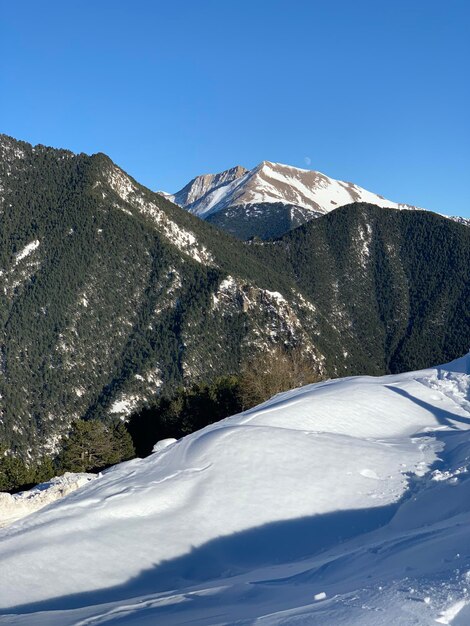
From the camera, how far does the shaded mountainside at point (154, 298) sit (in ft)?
351

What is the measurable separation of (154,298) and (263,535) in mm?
116864

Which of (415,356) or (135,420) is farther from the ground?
(135,420)

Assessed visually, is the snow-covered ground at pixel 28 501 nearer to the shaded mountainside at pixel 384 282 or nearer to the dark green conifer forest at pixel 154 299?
the dark green conifer forest at pixel 154 299

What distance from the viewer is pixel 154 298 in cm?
12456

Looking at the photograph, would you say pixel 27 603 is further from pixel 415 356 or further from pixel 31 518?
→ pixel 415 356

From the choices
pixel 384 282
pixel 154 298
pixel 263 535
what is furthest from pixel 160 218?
pixel 263 535

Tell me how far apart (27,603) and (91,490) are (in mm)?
3147

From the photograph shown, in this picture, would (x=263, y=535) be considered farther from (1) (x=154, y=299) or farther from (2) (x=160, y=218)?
(2) (x=160, y=218)

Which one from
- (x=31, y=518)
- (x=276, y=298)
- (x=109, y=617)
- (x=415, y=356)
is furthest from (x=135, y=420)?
(x=415, y=356)

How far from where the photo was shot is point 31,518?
977 cm

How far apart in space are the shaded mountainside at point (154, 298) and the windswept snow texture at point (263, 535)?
276 feet

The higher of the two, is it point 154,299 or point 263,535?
point 154,299

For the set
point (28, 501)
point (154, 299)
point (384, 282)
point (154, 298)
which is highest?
point (154, 298)

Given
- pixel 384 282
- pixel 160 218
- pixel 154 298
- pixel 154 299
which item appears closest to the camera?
pixel 154 299
